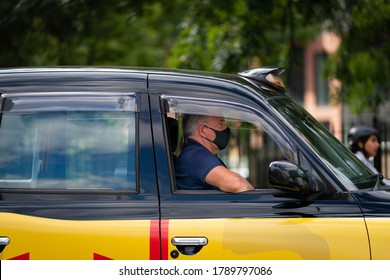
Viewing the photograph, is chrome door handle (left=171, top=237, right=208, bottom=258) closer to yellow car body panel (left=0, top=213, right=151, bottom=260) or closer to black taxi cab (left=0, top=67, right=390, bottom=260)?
black taxi cab (left=0, top=67, right=390, bottom=260)

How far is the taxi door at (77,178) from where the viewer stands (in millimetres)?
4906

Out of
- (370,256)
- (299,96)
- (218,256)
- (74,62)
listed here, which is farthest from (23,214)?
(299,96)

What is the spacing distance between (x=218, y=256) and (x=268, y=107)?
2.71 feet

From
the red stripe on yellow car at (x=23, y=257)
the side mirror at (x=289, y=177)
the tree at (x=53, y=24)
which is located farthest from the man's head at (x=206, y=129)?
the tree at (x=53, y=24)

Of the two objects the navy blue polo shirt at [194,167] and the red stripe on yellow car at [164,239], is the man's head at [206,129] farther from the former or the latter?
the red stripe on yellow car at [164,239]

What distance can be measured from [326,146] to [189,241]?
0.99 metres

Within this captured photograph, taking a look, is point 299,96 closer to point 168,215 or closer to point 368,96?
point 368,96

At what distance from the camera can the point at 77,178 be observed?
5219 mm

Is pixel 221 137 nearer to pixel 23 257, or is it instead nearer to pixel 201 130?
pixel 201 130

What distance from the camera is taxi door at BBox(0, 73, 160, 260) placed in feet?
16.1

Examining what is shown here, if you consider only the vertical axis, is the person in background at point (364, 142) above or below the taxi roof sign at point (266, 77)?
above

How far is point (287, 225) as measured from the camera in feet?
16.1

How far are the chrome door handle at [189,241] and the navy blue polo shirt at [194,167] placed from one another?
40cm

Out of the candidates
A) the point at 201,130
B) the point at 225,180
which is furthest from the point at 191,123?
the point at 225,180
